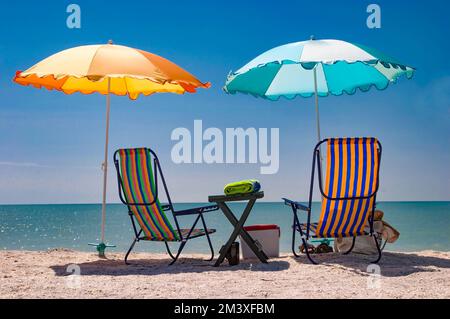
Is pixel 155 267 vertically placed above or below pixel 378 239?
below

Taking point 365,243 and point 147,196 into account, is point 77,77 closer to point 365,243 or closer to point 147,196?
point 147,196

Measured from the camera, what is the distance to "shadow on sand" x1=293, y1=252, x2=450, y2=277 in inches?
179

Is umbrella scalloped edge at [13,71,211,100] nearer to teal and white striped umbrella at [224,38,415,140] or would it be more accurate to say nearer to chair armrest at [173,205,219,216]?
teal and white striped umbrella at [224,38,415,140]

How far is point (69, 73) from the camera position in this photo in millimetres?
4820

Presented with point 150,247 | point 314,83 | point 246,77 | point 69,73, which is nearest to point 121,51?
point 69,73

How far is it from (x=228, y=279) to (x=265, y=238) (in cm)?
127

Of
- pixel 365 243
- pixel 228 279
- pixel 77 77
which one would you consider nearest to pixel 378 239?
pixel 365 243

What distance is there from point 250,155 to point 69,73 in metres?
1.86

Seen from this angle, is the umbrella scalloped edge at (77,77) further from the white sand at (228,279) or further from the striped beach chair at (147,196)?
the white sand at (228,279)

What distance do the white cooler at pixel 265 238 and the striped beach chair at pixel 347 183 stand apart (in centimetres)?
71

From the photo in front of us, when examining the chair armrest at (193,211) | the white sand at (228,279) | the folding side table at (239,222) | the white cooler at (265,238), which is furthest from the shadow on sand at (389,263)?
the chair armrest at (193,211)

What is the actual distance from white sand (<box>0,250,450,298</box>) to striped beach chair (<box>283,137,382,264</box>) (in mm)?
379

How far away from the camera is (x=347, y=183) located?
462cm

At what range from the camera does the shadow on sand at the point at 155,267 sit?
4699 millimetres
